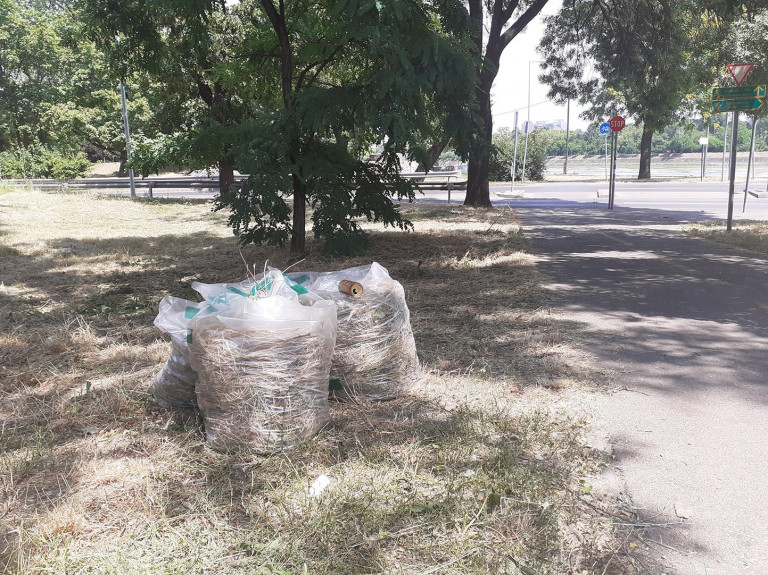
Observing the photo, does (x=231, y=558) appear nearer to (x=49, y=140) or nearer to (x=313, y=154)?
(x=313, y=154)

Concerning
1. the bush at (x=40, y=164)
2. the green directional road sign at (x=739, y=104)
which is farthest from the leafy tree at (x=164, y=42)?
the bush at (x=40, y=164)

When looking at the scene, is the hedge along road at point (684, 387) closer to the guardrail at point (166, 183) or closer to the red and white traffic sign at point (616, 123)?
the red and white traffic sign at point (616, 123)

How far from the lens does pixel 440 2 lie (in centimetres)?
1029

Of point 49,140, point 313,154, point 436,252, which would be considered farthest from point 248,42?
point 49,140

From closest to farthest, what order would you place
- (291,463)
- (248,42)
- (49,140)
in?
(291,463) → (248,42) → (49,140)

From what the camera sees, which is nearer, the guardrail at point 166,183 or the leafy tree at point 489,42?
the leafy tree at point 489,42

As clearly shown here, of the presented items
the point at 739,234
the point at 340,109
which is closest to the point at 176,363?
the point at 340,109

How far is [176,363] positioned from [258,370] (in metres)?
0.80

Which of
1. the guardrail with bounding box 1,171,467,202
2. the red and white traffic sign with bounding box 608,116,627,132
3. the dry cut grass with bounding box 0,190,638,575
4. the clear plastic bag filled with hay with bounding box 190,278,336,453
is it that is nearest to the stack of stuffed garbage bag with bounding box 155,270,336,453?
the clear plastic bag filled with hay with bounding box 190,278,336,453

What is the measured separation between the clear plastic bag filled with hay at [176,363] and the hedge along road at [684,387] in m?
2.41

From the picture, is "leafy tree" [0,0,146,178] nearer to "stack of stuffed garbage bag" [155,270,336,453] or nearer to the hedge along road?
the hedge along road

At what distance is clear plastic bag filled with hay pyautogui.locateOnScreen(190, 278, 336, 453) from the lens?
10.6 ft

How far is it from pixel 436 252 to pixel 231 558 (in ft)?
27.1

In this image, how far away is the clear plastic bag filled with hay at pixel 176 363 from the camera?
367 cm
